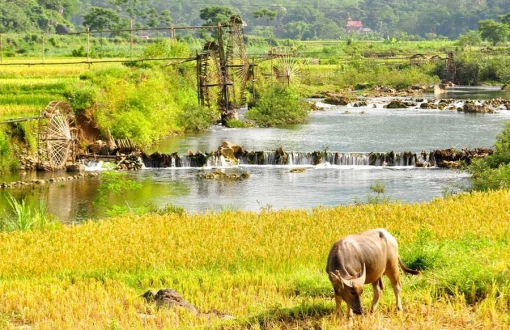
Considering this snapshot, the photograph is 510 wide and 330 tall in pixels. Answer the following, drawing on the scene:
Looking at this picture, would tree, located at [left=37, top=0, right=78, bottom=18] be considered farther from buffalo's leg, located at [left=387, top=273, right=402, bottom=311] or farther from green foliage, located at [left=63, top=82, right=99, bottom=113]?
buffalo's leg, located at [left=387, top=273, right=402, bottom=311]

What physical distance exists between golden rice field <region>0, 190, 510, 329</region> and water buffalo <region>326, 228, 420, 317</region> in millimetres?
449

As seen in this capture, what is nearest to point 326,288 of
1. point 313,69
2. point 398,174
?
point 398,174

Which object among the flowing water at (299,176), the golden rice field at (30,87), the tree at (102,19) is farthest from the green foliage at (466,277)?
the tree at (102,19)


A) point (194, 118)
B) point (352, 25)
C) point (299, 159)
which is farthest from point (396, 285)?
point (352, 25)

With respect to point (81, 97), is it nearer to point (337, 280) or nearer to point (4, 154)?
point (4, 154)

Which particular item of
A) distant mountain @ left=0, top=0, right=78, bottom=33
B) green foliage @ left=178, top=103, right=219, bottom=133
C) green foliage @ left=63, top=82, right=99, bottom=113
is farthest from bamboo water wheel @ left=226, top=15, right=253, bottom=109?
distant mountain @ left=0, top=0, right=78, bottom=33

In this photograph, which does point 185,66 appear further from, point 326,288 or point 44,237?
point 326,288

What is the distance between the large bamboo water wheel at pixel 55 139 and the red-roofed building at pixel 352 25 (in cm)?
15316

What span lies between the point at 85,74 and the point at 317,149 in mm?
12483

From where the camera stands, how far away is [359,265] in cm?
875

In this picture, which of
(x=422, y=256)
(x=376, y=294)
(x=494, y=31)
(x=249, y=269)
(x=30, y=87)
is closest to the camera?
(x=376, y=294)

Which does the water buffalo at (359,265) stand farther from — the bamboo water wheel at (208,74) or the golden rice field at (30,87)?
the bamboo water wheel at (208,74)

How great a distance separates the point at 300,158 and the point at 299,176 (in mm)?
2814

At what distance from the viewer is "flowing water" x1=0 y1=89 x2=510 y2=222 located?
2464 centimetres
